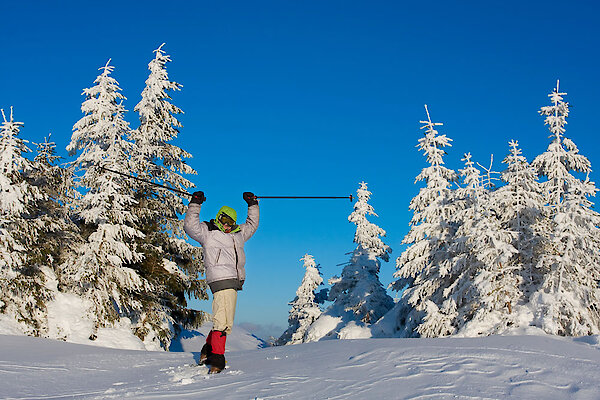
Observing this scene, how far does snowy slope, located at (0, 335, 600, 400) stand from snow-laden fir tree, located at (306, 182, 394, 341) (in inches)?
978

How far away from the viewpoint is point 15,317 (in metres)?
17.1

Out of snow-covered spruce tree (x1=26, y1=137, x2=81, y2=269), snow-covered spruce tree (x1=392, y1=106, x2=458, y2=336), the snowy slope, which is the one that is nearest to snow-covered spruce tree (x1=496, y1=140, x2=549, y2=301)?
A: snow-covered spruce tree (x1=392, y1=106, x2=458, y2=336)

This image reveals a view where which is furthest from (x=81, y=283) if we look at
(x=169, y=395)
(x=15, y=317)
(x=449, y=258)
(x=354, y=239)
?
(x=354, y=239)

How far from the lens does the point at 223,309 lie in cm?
739

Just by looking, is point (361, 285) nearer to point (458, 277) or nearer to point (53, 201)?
point (458, 277)

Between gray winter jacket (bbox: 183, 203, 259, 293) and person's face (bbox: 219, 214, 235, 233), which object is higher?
person's face (bbox: 219, 214, 235, 233)

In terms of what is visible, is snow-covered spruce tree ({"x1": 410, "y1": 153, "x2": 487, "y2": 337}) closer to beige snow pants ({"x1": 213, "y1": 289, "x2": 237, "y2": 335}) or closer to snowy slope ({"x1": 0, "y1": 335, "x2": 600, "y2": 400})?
snowy slope ({"x1": 0, "y1": 335, "x2": 600, "y2": 400})

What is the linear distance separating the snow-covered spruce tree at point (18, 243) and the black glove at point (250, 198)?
12065mm

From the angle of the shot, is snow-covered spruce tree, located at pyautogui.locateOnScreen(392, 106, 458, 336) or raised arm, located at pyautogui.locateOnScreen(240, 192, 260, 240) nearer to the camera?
raised arm, located at pyautogui.locateOnScreen(240, 192, 260, 240)

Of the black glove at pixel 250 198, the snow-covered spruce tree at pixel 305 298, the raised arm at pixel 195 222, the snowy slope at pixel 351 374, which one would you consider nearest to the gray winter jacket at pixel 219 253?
the raised arm at pixel 195 222

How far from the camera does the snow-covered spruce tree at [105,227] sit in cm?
1869

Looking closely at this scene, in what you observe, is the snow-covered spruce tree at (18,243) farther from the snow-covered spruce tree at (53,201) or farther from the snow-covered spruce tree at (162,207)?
the snow-covered spruce tree at (162,207)

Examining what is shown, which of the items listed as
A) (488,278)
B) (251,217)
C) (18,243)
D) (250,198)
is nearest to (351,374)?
(251,217)

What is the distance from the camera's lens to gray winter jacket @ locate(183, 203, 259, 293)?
7.40m
